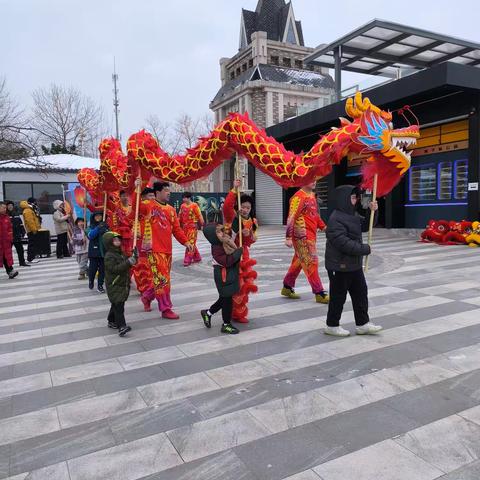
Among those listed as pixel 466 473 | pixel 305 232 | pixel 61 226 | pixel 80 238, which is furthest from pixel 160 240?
pixel 61 226

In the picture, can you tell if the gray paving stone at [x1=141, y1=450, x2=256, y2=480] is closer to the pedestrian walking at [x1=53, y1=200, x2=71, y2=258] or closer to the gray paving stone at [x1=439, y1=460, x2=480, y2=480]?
the gray paving stone at [x1=439, y1=460, x2=480, y2=480]

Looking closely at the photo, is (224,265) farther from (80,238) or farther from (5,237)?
(5,237)

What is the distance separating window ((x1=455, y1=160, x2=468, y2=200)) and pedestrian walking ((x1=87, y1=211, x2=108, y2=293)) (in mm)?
11615

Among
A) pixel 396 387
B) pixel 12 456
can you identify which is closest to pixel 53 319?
pixel 12 456

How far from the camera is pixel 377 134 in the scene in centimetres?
463

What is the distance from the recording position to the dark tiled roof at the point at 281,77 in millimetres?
49562

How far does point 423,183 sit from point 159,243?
41.5 ft

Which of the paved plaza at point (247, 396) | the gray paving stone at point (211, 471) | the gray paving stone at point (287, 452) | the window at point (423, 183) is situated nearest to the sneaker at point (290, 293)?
the paved plaza at point (247, 396)

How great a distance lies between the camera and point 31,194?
16.7 metres

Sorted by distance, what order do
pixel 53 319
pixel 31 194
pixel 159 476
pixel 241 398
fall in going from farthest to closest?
pixel 31 194 < pixel 53 319 < pixel 241 398 < pixel 159 476

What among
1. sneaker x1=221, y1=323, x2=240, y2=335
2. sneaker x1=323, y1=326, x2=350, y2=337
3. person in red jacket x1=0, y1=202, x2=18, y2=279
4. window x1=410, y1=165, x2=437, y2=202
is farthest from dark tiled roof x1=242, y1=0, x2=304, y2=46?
sneaker x1=323, y1=326, x2=350, y2=337

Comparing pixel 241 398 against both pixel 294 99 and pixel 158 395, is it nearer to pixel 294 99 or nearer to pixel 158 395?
pixel 158 395

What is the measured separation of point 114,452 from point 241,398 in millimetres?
1007

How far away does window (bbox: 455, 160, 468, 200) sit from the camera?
556 inches
